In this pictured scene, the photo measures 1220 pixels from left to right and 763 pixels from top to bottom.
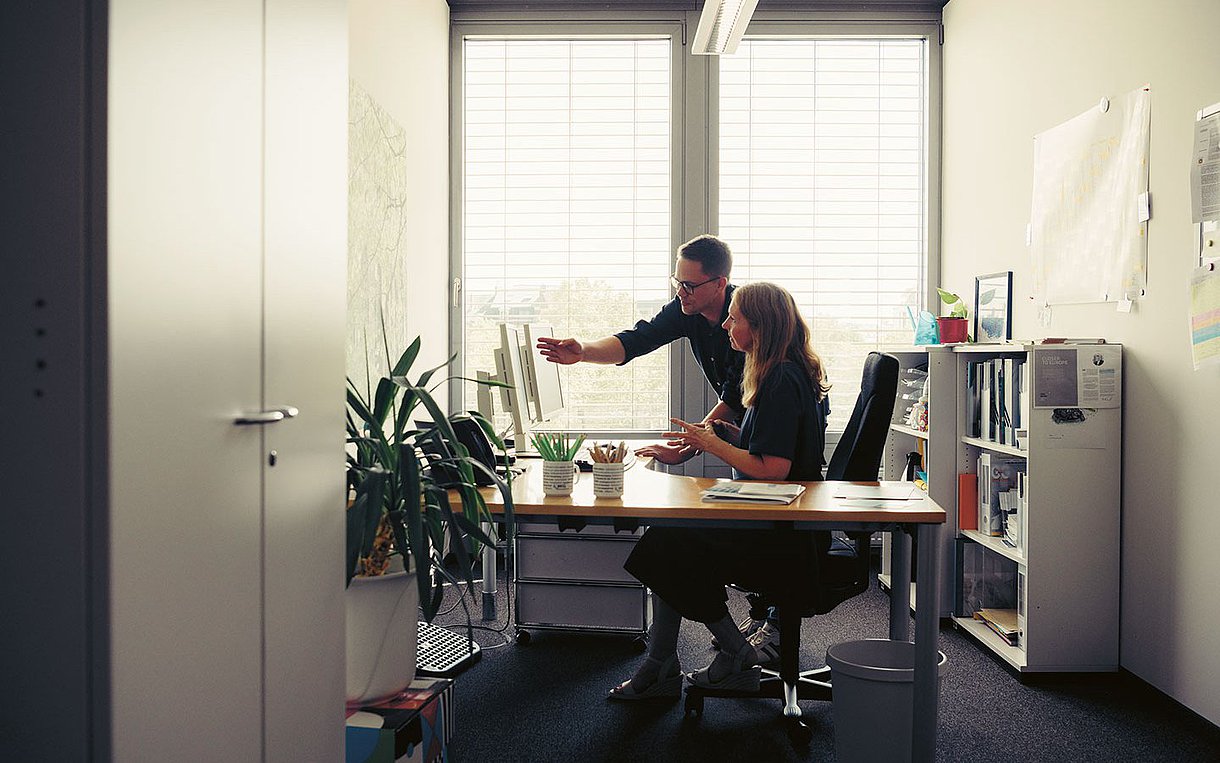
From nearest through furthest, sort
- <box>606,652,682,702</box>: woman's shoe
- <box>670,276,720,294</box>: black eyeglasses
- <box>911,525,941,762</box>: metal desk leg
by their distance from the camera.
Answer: <box>911,525,941,762</box>: metal desk leg, <box>606,652,682,702</box>: woman's shoe, <box>670,276,720,294</box>: black eyeglasses

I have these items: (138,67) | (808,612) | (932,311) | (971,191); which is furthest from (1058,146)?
(138,67)

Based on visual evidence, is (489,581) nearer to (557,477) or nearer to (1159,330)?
(557,477)

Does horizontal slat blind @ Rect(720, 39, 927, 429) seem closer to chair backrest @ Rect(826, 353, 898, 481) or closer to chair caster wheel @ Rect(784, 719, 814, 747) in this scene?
chair backrest @ Rect(826, 353, 898, 481)

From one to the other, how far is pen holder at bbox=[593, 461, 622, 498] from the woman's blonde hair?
20.1 inches

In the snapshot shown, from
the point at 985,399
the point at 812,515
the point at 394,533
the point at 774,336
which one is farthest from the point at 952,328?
the point at 394,533

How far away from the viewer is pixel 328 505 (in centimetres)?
165

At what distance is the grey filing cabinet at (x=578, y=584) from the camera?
3.38 metres

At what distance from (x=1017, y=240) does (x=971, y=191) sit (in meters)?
0.62

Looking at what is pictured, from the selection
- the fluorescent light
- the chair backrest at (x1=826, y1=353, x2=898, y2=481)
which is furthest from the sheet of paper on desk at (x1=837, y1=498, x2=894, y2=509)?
the fluorescent light

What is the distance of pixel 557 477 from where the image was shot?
8.75 feet

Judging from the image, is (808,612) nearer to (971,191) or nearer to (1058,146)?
(1058,146)

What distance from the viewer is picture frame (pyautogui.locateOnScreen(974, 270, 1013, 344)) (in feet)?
13.3

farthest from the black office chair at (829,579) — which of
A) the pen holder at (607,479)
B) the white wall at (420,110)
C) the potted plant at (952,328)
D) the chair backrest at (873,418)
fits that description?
the white wall at (420,110)

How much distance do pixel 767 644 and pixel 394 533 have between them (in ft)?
4.91
